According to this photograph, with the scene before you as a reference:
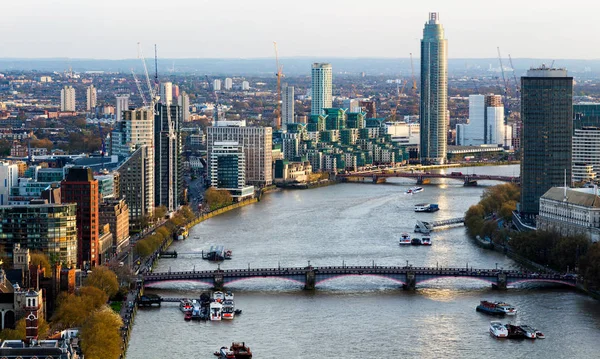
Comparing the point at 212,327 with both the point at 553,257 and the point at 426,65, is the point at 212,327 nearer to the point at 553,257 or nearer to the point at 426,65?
the point at 553,257

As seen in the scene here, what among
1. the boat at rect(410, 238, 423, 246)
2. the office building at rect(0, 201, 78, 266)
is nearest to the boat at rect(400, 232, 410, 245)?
the boat at rect(410, 238, 423, 246)

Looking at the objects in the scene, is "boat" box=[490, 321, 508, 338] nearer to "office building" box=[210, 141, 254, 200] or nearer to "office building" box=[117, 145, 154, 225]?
"office building" box=[117, 145, 154, 225]

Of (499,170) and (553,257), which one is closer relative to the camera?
(553,257)

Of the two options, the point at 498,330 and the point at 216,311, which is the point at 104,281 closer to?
the point at 216,311

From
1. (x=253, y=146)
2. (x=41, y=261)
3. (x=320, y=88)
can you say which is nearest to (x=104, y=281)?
(x=41, y=261)

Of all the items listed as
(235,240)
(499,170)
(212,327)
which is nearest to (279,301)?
(212,327)

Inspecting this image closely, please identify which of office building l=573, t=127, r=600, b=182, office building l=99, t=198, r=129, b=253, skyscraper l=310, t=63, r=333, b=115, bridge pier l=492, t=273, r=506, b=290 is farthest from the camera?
skyscraper l=310, t=63, r=333, b=115
